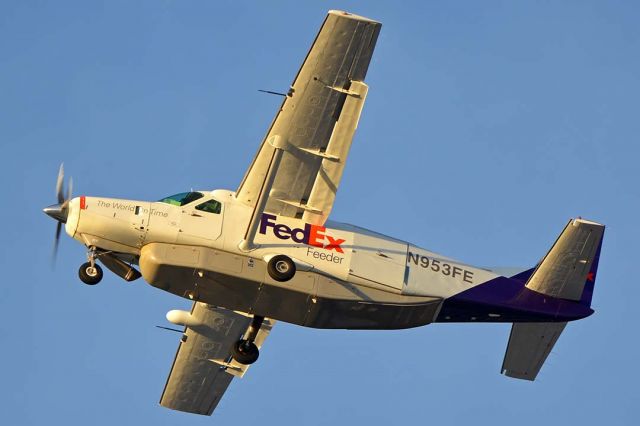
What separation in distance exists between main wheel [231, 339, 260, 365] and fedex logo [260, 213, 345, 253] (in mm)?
3041

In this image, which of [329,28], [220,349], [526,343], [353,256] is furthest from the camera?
[220,349]

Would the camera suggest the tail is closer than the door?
No

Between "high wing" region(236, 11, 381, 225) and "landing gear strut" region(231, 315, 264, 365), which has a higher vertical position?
"high wing" region(236, 11, 381, 225)

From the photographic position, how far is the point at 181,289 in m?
27.8

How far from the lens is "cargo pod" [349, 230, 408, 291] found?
93.7 feet

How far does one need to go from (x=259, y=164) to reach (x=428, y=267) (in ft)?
16.0

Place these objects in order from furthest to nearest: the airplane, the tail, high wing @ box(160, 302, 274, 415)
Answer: high wing @ box(160, 302, 274, 415)
the tail
the airplane

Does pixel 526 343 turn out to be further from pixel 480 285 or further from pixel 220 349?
pixel 220 349

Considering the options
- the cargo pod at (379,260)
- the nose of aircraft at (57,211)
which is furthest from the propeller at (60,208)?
the cargo pod at (379,260)

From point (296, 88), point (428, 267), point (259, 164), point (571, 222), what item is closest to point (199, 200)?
point (259, 164)

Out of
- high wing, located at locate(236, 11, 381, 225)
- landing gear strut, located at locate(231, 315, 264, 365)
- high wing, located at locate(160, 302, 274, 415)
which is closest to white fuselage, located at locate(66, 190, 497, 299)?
high wing, located at locate(236, 11, 381, 225)

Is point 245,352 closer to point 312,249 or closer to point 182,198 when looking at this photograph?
point 312,249

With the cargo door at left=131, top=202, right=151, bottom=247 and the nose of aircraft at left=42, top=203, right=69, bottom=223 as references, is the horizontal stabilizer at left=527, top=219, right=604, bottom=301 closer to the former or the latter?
the cargo door at left=131, top=202, right=151, bottom=247

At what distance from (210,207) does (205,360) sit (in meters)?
6.21
